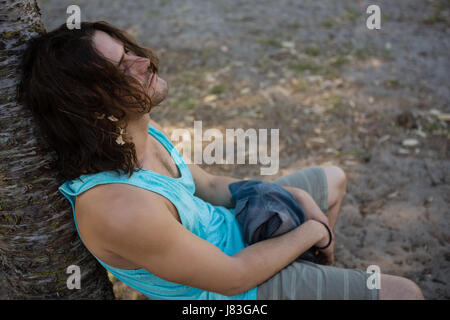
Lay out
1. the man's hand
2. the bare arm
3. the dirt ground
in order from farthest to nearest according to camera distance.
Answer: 1. the dirt ground
2. the man's hand
3. the bare arm

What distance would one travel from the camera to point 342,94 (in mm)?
4273

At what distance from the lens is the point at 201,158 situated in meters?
3.59

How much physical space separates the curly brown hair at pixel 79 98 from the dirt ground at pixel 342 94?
4.25 ft

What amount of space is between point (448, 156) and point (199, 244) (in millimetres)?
2833

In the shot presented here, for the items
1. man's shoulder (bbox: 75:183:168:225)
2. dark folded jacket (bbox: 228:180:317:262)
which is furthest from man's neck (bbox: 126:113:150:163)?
dark folded jacket (bbox: 228:180:317:262)

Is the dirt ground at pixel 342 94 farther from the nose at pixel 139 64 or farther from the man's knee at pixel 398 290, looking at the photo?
the nose at pixel 139 64

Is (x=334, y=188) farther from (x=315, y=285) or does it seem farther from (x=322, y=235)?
(x=315, y=285)

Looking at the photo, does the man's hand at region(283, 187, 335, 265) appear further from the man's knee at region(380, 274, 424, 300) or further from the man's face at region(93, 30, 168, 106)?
the man's face at region(93, 30, 168, 106)

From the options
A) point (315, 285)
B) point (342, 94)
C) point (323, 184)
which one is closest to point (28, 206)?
point (315, 285)

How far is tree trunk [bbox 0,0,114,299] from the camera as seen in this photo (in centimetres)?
142

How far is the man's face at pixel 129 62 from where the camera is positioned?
1.44 m

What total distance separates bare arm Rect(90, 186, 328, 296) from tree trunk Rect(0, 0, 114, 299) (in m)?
0.37

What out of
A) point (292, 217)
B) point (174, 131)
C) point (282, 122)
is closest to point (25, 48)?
point (292, 217)
